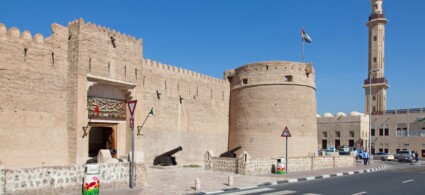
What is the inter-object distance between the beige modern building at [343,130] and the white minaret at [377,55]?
321 centimetres

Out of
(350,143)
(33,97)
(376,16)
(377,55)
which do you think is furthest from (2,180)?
(376,16)

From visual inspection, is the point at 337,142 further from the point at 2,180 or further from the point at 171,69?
the point at 2,180

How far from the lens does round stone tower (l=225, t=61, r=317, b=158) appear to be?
26469 mm

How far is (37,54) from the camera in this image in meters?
14.9

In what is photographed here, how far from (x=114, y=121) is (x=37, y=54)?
463 centimetres

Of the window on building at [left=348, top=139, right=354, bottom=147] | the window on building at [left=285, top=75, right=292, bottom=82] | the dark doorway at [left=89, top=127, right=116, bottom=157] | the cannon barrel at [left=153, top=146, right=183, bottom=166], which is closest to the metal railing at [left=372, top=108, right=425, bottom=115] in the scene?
the window on building at [left=348, top=139, right=354, bottom=147]

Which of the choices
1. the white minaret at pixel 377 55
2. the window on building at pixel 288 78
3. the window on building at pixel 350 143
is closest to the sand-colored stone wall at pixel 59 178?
the window on building at pixel 288 78

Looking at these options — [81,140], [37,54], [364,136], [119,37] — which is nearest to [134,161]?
[81,140]

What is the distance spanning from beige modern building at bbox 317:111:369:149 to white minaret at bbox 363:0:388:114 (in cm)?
321

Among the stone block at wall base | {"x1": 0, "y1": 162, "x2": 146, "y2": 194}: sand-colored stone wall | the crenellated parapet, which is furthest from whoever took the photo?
the crenellated parapet

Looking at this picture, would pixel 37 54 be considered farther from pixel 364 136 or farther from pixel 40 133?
pixel 364 136

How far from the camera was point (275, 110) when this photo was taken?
1051 inches

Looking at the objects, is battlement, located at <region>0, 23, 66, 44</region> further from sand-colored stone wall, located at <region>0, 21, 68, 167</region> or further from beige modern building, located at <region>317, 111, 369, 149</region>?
beige modern building, located at <region>317, 111, 369, 149</region>

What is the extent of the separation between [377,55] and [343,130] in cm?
1120
